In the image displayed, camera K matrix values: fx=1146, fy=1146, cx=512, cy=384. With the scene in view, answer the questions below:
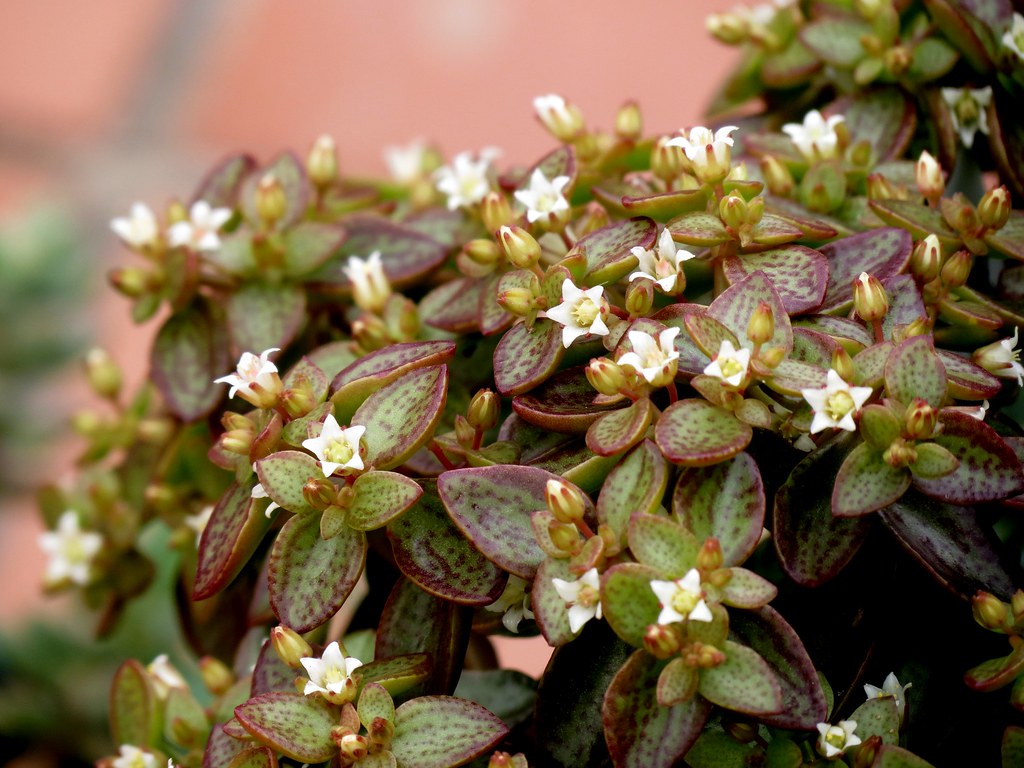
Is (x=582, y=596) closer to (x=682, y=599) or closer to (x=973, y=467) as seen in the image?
(x=682, y=599)

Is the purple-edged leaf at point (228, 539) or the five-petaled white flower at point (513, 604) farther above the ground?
the purple-edged leaf at point (228, 539)

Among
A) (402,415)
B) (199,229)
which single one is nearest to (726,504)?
(402,415)

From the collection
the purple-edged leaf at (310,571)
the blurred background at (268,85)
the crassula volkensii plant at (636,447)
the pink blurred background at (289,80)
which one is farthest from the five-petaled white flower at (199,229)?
the pink blurred background at (289,80)

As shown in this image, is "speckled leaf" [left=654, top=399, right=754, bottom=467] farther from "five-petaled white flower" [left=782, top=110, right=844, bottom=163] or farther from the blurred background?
the blurred background

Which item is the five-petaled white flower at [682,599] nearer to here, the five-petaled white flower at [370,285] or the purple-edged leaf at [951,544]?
the purple-edged leaf at [951,544]

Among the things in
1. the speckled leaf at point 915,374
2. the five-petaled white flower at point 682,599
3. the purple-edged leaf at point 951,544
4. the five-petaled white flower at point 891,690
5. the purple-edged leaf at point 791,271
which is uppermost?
the purple-edged leaf at point 791,271

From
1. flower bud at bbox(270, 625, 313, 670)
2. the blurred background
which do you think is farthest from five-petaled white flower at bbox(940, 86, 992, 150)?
the blurred background
